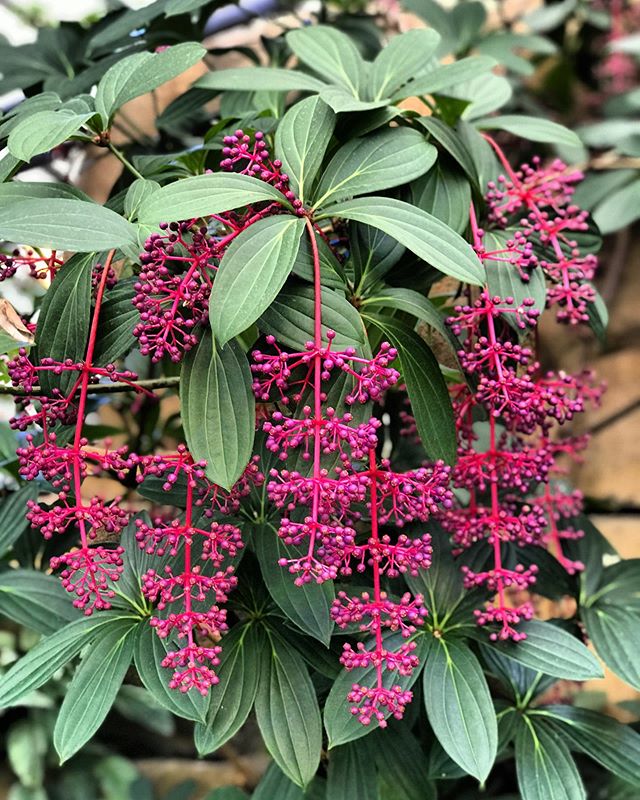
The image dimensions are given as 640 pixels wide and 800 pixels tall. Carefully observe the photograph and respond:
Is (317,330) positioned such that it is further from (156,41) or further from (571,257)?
(156,41)

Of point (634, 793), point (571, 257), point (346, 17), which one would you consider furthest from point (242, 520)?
point (346, 17)

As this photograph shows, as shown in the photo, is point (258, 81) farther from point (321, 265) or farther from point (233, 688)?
point (233, 688)

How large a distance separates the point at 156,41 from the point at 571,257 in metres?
0.67

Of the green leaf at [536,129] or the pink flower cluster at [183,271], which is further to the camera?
the green leaf at [536,129]

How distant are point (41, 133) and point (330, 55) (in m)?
0.41

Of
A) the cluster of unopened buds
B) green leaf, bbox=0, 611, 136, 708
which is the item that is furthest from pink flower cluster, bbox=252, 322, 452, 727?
green leaf, bbox=0, 611, 136, 708

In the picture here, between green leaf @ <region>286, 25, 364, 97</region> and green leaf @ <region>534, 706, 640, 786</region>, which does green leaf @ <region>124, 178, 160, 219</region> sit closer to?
green leaf @ <region>286, 25, 364, 97</region>

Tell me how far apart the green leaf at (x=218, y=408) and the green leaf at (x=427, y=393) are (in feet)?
0.47

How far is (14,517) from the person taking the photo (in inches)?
36.4

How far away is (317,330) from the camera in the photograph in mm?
612

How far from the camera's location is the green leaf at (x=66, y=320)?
676mm

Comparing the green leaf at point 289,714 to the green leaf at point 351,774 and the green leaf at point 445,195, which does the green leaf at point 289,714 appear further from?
the green leaf at point 445,195

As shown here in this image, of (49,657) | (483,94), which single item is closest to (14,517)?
(49,657)

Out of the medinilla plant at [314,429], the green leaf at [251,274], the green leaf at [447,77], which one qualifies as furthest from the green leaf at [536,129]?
the green leaf at [251,274]
